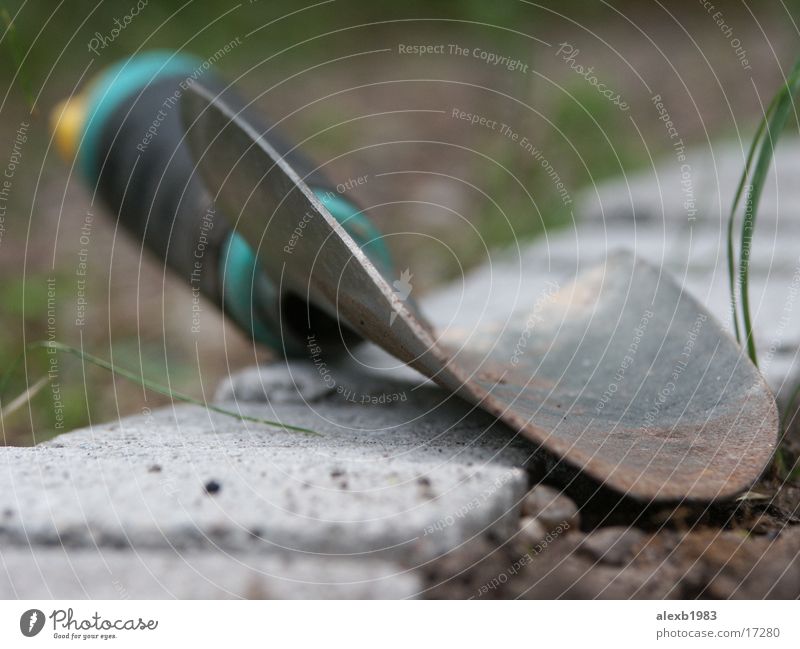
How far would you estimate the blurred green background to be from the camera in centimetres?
147

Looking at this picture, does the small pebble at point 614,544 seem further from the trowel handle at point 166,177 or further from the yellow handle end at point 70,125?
the yellow handle end at point 70,125

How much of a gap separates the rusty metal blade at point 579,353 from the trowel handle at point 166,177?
0.35ft

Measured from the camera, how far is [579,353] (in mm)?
816

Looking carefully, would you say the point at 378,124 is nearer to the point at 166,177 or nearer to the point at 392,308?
the point at 166,177

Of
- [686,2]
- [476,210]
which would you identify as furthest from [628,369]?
[686,2]

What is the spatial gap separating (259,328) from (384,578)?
0.48 meters

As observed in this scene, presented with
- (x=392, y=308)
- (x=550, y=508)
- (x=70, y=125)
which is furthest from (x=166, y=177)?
(x=550, y=508)

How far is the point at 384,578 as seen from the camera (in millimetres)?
496

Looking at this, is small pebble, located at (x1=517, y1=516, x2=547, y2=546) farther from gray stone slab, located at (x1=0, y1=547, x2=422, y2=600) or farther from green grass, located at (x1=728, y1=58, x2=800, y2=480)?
green grass, located at (x1=728, y1=58, x2=800, y2=480)

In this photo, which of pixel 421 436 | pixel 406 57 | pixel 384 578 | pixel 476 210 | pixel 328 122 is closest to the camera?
pixel 384 578

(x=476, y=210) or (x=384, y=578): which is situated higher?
(x=476, y=210)

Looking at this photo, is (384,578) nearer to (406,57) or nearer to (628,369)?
(628,369)

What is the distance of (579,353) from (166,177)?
20.9 inches
